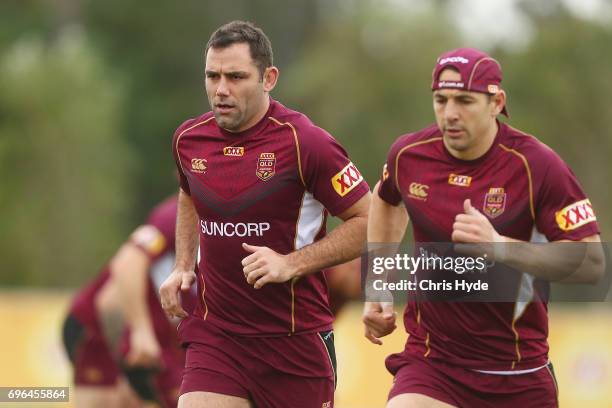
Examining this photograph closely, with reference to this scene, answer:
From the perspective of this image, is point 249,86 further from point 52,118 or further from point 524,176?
point 52,118

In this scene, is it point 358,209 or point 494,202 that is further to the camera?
point 358,209

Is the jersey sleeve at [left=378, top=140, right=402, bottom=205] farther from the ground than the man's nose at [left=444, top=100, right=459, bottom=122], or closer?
closer

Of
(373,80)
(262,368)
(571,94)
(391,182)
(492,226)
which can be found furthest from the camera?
(373,80)

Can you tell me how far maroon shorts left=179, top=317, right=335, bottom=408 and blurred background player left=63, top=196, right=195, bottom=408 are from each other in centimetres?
224

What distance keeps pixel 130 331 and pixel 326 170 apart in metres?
3.99

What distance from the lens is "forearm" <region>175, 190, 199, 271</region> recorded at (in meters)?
7.64

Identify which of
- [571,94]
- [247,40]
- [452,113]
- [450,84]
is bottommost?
[452,113]

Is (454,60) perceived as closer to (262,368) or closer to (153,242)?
(262,368)

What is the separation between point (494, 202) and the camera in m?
6.79

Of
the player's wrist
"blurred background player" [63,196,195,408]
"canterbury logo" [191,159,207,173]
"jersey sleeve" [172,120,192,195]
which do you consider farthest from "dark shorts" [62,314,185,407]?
the player's wrist

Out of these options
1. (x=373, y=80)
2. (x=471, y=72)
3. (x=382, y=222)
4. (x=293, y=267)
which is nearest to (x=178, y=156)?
(x=293, y=267)

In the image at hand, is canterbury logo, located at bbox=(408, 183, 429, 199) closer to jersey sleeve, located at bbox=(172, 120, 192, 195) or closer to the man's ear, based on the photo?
the man's ear

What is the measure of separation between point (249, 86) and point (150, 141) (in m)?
35.9

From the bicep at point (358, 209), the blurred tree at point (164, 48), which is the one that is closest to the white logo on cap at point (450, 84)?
the bicep at point (358, 209)
